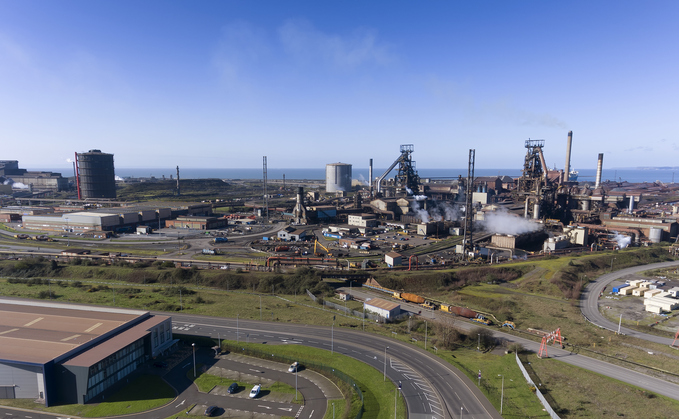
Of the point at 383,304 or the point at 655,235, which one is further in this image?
the point at 655,235

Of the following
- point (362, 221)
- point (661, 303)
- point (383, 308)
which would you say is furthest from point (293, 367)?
point (362, 221)

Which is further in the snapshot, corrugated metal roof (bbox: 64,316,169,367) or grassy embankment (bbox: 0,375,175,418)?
corrugated metal roof (bbox: 64,316,169,367)

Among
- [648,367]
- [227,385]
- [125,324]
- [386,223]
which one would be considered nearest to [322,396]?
[227,385]

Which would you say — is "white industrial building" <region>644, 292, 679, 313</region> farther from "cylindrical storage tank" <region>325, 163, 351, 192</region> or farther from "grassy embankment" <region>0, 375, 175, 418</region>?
"cylindrical storage tank" <region>325, 163, 351, 192</region>

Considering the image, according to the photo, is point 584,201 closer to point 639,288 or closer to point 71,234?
point 639,288

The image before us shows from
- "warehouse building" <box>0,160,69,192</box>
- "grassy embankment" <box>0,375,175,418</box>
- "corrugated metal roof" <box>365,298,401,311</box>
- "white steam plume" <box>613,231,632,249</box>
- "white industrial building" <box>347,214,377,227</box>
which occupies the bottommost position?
"grassy embankment" <box>0,375,175,418</box>

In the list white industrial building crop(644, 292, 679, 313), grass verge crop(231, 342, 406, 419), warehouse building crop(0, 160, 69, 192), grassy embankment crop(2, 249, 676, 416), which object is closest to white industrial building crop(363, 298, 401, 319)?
grassy embankment crop(2, 249, 676, 416)

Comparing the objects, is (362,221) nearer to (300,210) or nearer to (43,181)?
(300,210)

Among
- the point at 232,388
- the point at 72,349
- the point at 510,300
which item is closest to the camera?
the point at 232,388
